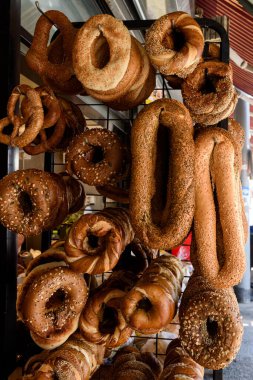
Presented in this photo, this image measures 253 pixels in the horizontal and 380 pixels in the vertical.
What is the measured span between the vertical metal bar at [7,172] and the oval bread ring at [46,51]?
155 millimetres

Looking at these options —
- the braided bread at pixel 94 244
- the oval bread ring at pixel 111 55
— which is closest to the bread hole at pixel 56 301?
the braided bread at pixel 94 244

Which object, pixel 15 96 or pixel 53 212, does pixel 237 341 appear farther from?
pixel 15 96

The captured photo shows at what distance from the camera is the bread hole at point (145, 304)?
3.54ft

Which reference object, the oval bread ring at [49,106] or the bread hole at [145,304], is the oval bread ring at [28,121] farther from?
the bread hole at [145,304]

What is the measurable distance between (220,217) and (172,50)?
0.51 metres

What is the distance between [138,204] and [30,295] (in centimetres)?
49

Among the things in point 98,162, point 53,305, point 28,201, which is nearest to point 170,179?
point 98,162

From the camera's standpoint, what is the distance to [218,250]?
1071 millimetres

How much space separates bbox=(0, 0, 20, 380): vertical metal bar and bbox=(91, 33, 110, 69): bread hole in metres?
0.46

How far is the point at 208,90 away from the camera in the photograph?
43.6 inches

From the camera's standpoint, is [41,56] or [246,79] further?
[246,79]

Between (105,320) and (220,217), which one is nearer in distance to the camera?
(220,217)

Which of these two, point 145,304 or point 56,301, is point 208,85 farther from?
point 56,301

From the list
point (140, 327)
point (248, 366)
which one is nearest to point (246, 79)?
point (248, 366)
